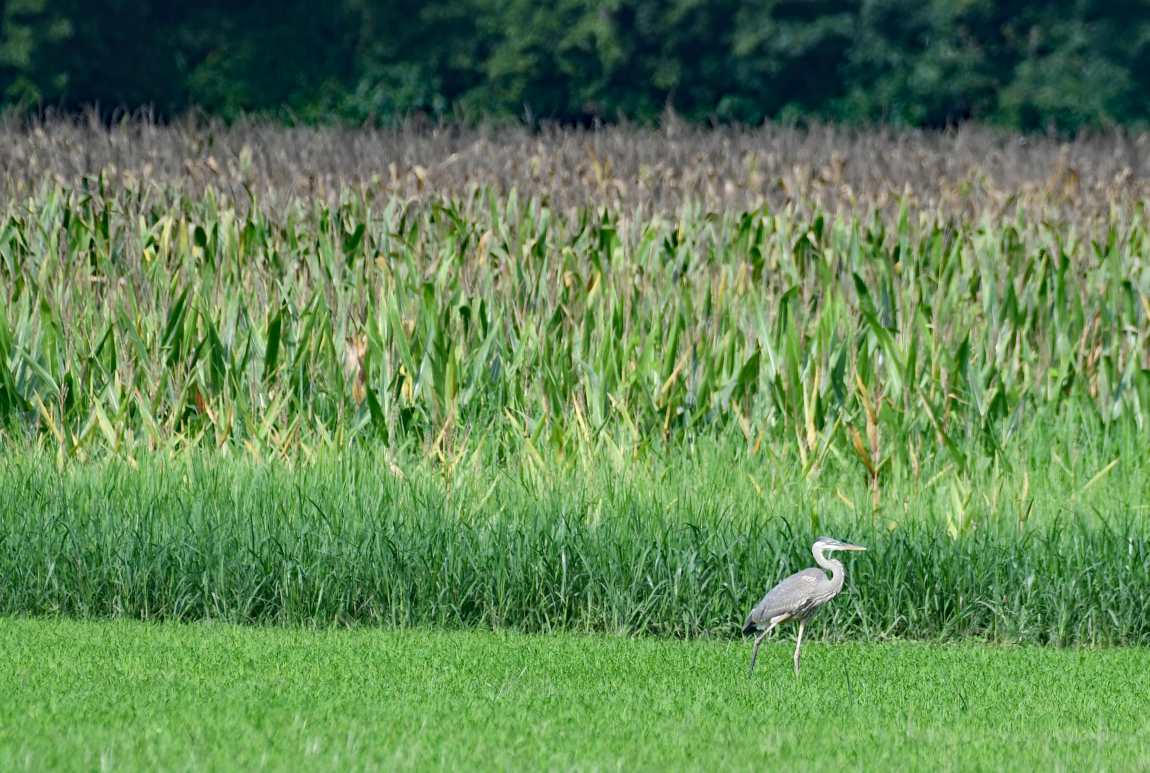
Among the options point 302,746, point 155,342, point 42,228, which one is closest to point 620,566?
point 302,746

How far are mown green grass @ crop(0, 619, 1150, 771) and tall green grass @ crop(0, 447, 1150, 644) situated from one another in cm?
27

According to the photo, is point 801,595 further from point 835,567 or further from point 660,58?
point 660,58

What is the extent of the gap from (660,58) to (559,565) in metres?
27.0

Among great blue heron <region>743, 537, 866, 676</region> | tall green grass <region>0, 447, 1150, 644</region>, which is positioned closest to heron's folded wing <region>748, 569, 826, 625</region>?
great blue heron <region>743, 537, 866, 676</region>

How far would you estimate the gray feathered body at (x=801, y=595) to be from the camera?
5570 mm

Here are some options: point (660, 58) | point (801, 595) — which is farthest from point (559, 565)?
point (660, 58)

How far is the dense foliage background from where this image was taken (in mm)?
32344

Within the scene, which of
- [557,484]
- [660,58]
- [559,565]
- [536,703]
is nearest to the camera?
[536,703]

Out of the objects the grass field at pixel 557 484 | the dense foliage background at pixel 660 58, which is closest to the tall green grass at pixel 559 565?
the grass field at pixel 557 484

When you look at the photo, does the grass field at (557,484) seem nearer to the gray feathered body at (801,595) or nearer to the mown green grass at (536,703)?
the mown green grass at (536,703)

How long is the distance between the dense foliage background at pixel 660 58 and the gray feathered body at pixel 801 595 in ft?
88.0

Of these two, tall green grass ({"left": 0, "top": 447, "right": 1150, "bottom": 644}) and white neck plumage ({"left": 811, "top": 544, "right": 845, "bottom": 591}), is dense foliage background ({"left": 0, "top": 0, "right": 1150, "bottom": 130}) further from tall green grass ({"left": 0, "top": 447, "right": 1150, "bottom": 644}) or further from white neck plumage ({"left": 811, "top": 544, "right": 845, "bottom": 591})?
white neck plumage ({"left": 811, "top": 544, "right": 845, "bottom": 591})

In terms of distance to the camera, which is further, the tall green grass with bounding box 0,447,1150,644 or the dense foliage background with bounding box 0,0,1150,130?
the dense foliage background with bounding box 0,0,1150,130

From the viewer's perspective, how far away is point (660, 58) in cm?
3322
